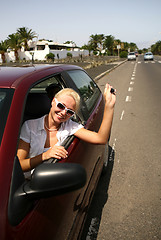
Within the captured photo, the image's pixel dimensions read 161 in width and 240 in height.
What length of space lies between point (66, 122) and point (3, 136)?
81 cm

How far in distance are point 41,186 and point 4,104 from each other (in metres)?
0.62

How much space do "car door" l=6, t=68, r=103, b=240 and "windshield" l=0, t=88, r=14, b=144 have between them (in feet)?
0.69

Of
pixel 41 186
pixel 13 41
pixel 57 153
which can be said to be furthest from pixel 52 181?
pixel 13 41

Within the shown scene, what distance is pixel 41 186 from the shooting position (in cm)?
112

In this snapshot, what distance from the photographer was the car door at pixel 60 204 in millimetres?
1142

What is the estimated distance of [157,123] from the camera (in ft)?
19.1

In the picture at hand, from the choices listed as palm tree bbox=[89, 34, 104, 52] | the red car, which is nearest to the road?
the red car

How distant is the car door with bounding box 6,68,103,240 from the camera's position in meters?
1.14

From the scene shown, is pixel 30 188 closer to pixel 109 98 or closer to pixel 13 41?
pixel 109 98

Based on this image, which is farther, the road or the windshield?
the road

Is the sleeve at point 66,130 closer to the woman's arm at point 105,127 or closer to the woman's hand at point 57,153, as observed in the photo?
the woman's arm at point 105,127

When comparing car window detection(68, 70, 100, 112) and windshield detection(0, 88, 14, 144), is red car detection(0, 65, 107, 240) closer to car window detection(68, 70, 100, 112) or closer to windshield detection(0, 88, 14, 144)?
windshield detection(0, 88, 14, 144)

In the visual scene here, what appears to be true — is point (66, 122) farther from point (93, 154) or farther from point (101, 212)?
point (101, 212)

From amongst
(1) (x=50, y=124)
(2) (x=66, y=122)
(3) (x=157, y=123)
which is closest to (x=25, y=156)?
(1) (x=50, y=124)
